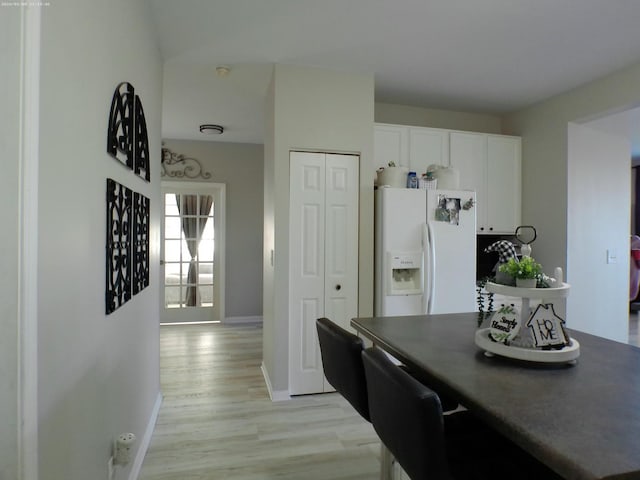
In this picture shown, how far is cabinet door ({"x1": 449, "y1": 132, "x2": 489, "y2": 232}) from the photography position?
12.1ft

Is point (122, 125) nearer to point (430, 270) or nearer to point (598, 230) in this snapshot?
point (430, 270)

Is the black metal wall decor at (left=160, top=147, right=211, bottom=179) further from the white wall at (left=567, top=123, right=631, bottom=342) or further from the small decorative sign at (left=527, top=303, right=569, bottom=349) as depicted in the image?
the small decorative sign at (left=527, top=303, right=569, bottom=349)

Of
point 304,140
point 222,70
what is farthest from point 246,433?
point 222,70

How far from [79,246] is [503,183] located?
12.6 ft

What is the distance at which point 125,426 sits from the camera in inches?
70.5

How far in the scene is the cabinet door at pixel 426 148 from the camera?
353cm

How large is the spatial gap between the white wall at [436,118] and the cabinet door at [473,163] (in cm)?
42

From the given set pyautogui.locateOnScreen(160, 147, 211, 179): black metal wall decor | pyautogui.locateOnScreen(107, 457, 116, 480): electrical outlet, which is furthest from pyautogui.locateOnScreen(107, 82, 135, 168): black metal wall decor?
pyautogui.locateOnScreen(160, 147, 211, 179): black metal wall decor

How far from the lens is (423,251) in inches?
120

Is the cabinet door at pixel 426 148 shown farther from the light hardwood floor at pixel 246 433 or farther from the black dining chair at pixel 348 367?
the black dining chair at pixel 348 367

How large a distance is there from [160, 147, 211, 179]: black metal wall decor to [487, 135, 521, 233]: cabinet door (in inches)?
149

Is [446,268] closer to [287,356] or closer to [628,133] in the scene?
[287,356]

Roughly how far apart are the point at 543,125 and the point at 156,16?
3537 millimetres

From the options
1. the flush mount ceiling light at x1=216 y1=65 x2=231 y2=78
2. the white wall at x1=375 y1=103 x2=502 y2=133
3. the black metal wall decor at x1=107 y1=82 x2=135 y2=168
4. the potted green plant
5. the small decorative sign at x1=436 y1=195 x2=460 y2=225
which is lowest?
the potted green plant
